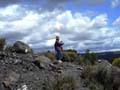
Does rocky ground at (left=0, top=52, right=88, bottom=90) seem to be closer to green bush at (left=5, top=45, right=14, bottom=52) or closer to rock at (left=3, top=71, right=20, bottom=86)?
rock at (left=3, top=71, right=20, bottom=86)

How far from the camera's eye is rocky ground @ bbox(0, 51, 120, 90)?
23906mm

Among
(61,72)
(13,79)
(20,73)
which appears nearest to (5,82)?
(13,79)

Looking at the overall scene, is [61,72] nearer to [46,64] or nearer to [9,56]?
[46,64]

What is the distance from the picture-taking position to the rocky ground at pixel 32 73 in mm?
23906

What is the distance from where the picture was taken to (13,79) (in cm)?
2409

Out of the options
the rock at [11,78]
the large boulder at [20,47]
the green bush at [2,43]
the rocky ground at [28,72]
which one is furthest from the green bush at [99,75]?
the green bush at [2,43]

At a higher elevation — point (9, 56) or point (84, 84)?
point (9, 56)

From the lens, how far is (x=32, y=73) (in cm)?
2636

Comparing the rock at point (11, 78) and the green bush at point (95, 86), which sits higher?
the rock at point (11, 78)

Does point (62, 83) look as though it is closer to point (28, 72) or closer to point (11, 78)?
point (11, 78)

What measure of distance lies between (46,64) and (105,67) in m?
3.80

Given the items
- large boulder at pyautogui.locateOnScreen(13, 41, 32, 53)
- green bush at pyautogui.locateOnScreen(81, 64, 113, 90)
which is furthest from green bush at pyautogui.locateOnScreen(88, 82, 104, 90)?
large boulder at pyautogui.locateOnScreen(13, 41, 32, 53)

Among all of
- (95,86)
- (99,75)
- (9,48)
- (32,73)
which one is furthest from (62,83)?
(9,48)

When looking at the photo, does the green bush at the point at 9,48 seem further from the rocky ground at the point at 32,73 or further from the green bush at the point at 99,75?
the green bush at the point at 99,75
